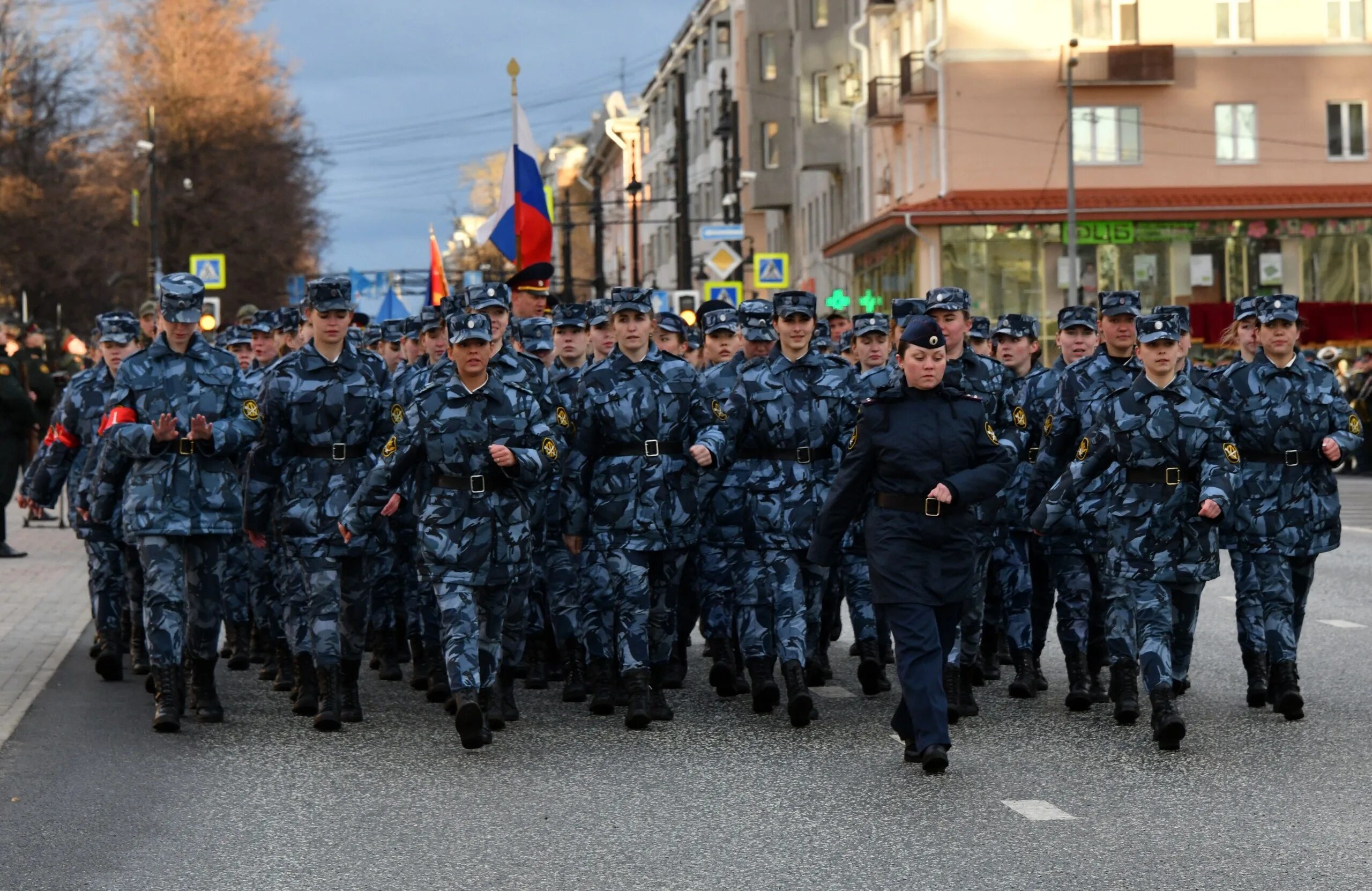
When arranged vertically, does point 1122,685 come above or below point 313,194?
below

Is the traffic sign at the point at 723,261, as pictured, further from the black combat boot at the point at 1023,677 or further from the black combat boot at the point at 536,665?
the black combat boot at the point at 1023,677

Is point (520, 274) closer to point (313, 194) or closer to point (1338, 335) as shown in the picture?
point (1338, 335)

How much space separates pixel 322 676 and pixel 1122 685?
12.2 feet

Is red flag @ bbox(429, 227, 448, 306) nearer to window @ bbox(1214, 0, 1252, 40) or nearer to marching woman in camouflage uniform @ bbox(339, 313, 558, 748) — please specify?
marching woman in camouflage uniform @ bbox(339, 313, 558, 748)

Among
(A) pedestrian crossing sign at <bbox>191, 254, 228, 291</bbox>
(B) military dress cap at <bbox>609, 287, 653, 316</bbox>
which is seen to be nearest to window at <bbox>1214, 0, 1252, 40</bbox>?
(A) pedestrian crossing sign at <bbox>191, 254, 228, 291</bbox>

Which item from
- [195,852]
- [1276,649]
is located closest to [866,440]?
[1276,649]

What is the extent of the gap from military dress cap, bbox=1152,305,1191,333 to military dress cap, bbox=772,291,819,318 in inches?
66.2

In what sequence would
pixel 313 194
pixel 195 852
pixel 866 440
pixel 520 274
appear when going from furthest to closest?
pixel 313 194, pixel 520 274, pixel 866 440, pixel 195 852

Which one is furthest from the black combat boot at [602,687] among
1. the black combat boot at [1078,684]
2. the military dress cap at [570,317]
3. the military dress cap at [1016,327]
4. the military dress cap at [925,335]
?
the military dress cap at [1016,327]

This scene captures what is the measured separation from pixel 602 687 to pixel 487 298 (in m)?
2.03

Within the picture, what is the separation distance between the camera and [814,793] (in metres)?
8.88

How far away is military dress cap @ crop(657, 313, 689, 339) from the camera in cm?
1270

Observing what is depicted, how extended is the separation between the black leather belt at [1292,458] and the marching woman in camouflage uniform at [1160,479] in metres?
0.94

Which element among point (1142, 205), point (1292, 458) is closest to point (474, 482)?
point (1292, 458)
